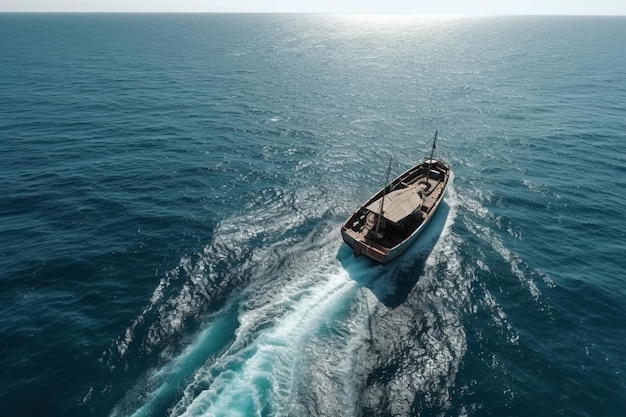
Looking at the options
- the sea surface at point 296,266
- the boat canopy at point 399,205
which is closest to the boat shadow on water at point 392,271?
the sea surface at point 296,266

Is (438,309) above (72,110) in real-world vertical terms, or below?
below

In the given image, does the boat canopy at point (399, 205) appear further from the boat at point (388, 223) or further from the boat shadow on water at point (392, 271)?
the boat shadow on water at point (392, 271)

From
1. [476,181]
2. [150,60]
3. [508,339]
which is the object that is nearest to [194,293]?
[508,339]

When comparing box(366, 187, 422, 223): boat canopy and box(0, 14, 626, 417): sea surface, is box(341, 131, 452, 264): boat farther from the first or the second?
box(0, 14, 626, 417): sea surface

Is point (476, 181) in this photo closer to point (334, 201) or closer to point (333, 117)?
point (334, 201)

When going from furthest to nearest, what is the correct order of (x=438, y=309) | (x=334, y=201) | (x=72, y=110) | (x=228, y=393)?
(x=72, y=110) < (x=334, y=201) < (x=438, y=309) < (x=228, y=393)
